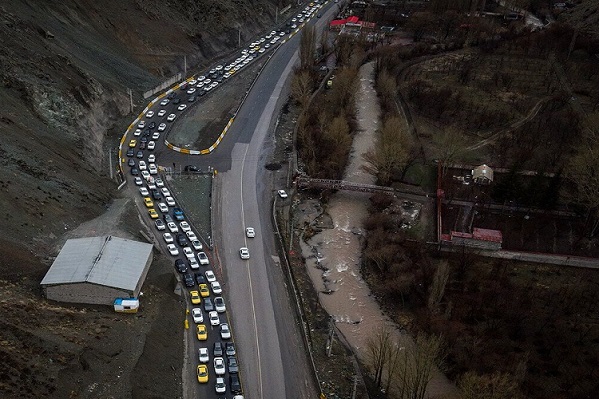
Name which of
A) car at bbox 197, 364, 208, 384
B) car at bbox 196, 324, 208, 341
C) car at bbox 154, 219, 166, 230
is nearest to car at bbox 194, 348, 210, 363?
car at bbox 197, 364, 208, 384

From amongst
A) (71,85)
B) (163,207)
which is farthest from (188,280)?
(71,85)

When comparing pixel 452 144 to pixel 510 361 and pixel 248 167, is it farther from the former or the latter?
pixel 510 361

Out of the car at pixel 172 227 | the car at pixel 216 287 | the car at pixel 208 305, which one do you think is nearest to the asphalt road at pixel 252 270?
the car at pixel 216 287

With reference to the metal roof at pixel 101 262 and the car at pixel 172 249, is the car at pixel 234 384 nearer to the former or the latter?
the metal roof at pixel 101 262

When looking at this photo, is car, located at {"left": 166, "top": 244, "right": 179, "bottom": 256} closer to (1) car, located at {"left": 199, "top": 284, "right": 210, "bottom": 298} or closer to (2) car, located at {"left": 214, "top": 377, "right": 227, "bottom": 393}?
(1) car, located at {"left": 199, "top": 284, "right": 210, "bottom": 298}

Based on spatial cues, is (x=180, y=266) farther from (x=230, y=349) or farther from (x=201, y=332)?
(x=230, y=349)

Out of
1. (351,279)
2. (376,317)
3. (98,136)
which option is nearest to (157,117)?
(98,136)
